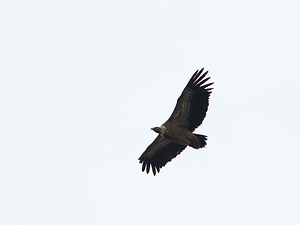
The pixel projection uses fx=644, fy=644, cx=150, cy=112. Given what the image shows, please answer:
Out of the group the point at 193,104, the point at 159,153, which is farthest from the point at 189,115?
the point at 159,153

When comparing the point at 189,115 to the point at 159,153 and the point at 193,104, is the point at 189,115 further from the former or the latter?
the point at 159,153

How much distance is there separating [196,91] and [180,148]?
10.0ft

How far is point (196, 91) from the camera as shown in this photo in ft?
86.3

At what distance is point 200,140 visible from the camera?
2625 cm

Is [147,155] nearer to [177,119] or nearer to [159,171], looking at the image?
[159,171]

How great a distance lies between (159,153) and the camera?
28.5 metres

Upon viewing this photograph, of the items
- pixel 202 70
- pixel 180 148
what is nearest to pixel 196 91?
pixel 202 70

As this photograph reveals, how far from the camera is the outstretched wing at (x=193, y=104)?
2630cm

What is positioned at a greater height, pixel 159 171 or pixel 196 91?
pixel 196 91

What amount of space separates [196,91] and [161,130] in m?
2.22

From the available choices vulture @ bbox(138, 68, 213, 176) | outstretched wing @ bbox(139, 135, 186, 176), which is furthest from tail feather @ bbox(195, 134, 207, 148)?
outstretched wing @ bbox(139, 135, 186, 176)

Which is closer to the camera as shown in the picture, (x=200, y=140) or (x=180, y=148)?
(x=200, y=140)

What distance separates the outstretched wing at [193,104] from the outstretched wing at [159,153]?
164 centimetres

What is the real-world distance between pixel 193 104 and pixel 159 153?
325cm
